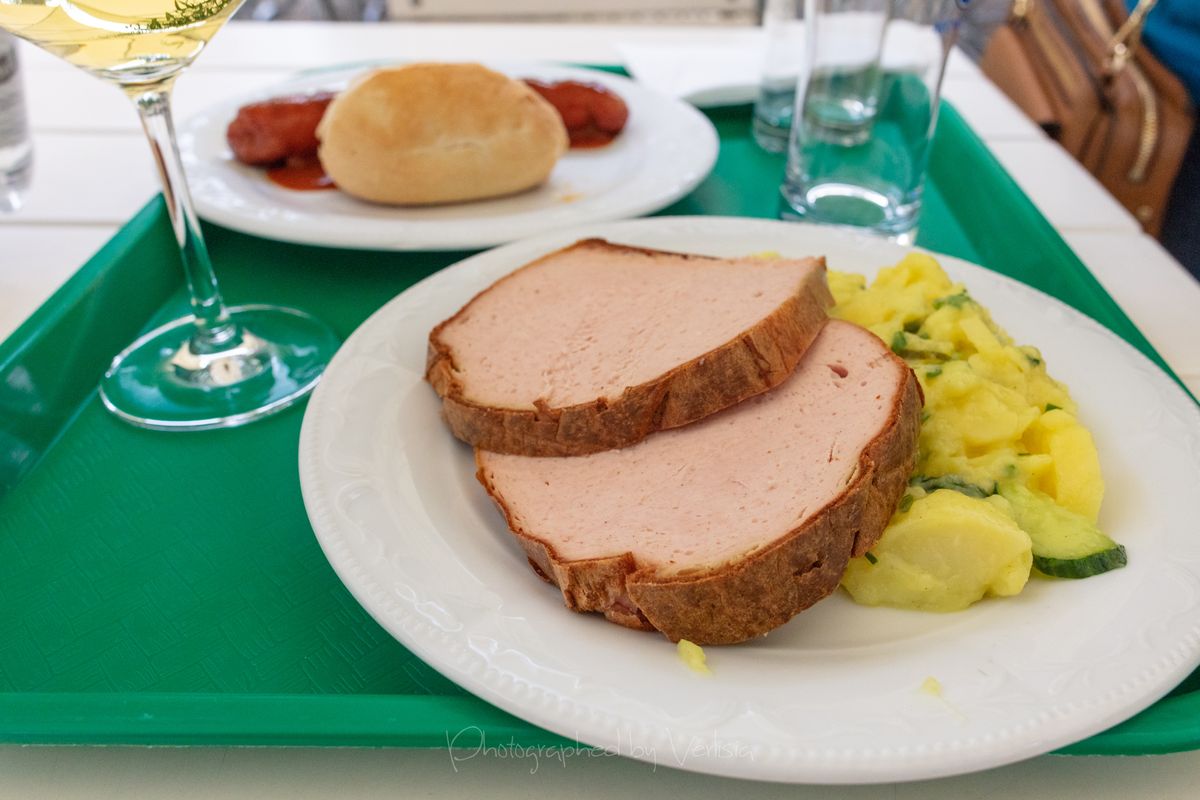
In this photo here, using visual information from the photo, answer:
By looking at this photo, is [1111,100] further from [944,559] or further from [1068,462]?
[944,559]

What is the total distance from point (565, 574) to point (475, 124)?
1.21 metres

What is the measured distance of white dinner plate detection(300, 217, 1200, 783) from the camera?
833 mm

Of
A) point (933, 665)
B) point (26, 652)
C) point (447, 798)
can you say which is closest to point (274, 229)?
point (26, 652)

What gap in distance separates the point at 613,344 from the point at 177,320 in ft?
2.88

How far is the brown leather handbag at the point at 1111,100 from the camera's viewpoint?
9.50 feet

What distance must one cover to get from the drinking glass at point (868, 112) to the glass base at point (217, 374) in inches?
42.4

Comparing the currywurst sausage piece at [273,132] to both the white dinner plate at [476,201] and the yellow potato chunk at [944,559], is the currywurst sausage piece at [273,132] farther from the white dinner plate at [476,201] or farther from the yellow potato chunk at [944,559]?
the yellow potato chunk at [944,559]

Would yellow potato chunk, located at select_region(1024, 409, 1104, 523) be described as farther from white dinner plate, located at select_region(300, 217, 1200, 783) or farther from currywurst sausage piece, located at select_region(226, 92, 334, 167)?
currywurst sausage piece, located at select_region(226, 92, 334, 167)

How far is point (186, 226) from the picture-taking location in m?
1.50

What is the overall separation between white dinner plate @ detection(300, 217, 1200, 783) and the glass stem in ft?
1.19

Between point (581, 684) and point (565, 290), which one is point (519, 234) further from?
point (581, 684)

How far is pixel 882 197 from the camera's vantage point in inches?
81.0

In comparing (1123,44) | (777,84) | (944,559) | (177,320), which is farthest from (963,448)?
(1123,44)

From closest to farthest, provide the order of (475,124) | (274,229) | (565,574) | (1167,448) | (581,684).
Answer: (581,684) → (565,574) → (1167,448) → (274,229) → (475,124)
